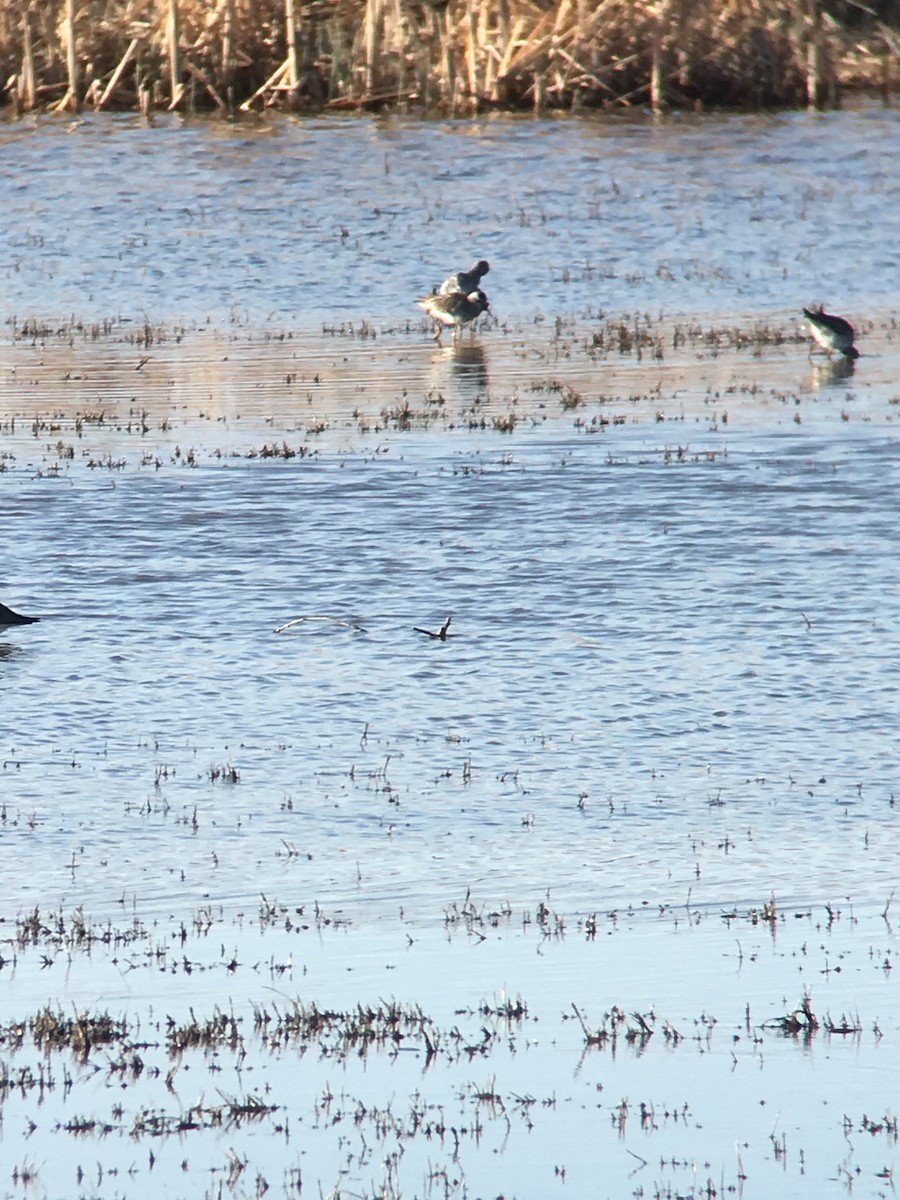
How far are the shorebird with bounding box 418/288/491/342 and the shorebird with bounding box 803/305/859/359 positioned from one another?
3965mm

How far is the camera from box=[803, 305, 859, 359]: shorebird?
2184 centimetres

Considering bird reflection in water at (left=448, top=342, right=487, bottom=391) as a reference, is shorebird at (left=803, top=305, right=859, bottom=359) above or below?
above

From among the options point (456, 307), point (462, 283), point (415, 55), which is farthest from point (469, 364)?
point (415, 55)

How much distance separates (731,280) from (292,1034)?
75.7 ft

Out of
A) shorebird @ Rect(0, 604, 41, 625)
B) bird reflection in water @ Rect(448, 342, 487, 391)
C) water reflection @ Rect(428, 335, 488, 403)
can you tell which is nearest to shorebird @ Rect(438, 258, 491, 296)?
water reflection @ Rect(428, 335, 488, 403)

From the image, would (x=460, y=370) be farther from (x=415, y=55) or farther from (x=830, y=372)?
(x=415, y=55)

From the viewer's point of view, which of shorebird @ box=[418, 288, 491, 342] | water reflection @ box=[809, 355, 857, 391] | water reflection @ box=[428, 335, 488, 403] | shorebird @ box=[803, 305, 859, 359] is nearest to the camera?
water reflection @ box=[428, 335, 488, 403]

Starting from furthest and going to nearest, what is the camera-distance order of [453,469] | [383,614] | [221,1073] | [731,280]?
[731,280], [453,469], [383,614], [221,1073]

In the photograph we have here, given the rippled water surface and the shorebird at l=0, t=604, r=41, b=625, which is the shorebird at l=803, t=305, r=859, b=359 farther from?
the shorebird at l=0, t=604, r=41, b=625

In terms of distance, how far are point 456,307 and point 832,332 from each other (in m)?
4.49

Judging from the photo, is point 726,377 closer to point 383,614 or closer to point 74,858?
point 383,614

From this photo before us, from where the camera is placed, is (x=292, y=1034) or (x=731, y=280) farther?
(x=731, y=280)

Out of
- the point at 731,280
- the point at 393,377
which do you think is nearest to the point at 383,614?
the point at 393,377

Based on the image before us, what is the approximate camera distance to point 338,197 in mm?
34656
